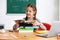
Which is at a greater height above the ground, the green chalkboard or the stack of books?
the green chalkboard

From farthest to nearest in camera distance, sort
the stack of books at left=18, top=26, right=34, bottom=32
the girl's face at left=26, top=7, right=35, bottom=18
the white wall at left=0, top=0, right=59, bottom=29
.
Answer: the white wall at left=0, top=0, right=59, bottom=29, the girl's face at left=26, top=7, right=35, bottom=18, the stack of books at left=18, top=26, right=34, bottom=32

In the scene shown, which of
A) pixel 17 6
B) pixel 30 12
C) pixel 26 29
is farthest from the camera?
pixel 17 6

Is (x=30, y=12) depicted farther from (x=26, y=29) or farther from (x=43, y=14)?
(x=43, y=14)

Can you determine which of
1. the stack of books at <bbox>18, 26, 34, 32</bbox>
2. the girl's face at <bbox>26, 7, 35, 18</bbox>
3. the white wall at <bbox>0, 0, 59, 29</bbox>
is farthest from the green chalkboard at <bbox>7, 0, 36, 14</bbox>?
the stack of books at <bbox>18, 26, 34, 32</bbox>

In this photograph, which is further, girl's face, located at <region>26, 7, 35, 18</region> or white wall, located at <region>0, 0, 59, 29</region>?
white wall, located at <region>0, 0, 59, 29</region>

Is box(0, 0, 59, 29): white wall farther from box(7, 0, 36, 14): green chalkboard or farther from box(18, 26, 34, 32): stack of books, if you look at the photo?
box(18, 26, 34, 32): stack of books

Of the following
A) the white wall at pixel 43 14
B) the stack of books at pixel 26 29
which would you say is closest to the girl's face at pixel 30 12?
the stack of books at pixel 26 29

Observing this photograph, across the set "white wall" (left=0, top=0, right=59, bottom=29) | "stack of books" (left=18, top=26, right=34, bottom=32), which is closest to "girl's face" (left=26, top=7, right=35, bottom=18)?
"stack of books" (left=18, top=26, right=34, bottom=32)

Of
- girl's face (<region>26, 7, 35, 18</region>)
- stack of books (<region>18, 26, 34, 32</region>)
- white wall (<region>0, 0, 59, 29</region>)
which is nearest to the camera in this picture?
stack of books (<region>18, 26, 34, 32</region>)

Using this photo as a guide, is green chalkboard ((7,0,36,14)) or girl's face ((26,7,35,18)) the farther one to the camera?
green chalkboard ((7,0,36,14))

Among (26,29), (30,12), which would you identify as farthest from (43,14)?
(26,29)

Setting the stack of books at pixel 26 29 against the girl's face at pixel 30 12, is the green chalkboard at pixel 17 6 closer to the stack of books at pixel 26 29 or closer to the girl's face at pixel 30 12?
the girl's face at pixel 30 12

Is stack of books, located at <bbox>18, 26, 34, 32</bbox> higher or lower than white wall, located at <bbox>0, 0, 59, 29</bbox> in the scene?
lower

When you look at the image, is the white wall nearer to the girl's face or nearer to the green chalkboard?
the green chalkboard
